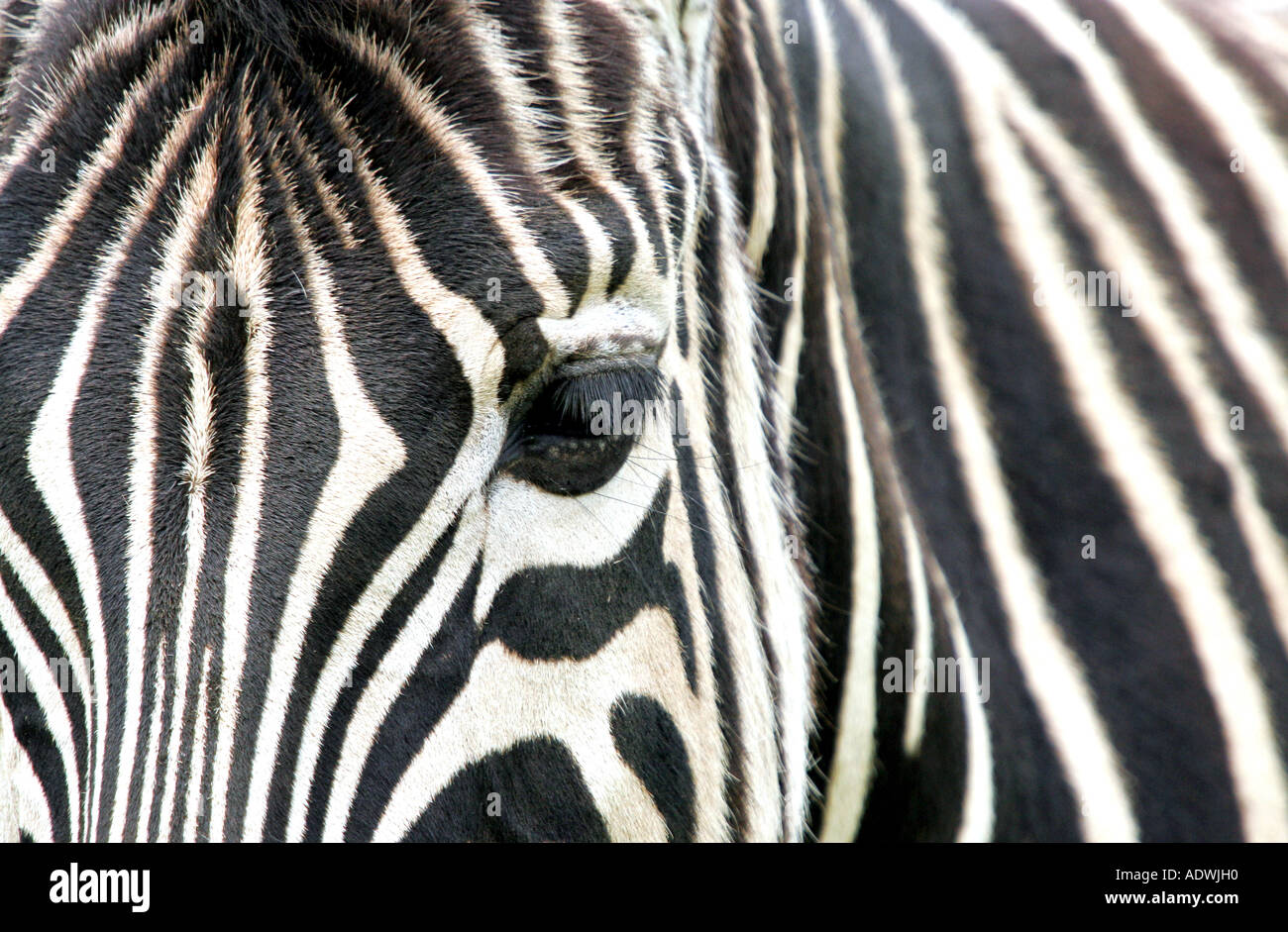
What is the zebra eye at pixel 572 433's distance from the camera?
1710 millimetres

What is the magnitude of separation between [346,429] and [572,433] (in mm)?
343

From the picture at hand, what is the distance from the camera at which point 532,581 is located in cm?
171

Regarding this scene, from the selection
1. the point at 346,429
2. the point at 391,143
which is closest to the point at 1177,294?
the point at 391,143

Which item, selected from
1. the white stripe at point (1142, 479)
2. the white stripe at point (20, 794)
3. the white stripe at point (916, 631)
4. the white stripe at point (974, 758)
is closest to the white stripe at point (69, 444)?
the white stripe at point (20, 794)

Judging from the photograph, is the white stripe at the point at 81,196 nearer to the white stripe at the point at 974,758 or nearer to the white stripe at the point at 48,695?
the white stripe at the point at 48,695

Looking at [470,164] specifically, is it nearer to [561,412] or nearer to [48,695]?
[561,412]

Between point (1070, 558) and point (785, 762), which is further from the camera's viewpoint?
point (1070, 558)

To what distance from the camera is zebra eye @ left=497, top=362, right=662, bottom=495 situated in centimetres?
171

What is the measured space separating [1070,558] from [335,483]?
194cm

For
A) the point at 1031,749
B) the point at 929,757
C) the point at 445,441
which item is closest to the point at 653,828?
the point at 445,441

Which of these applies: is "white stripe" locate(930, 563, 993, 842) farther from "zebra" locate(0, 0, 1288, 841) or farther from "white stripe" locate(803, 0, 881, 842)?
"white stripe" locate(803, 0, 881, 842)

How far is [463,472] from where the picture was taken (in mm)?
1643
